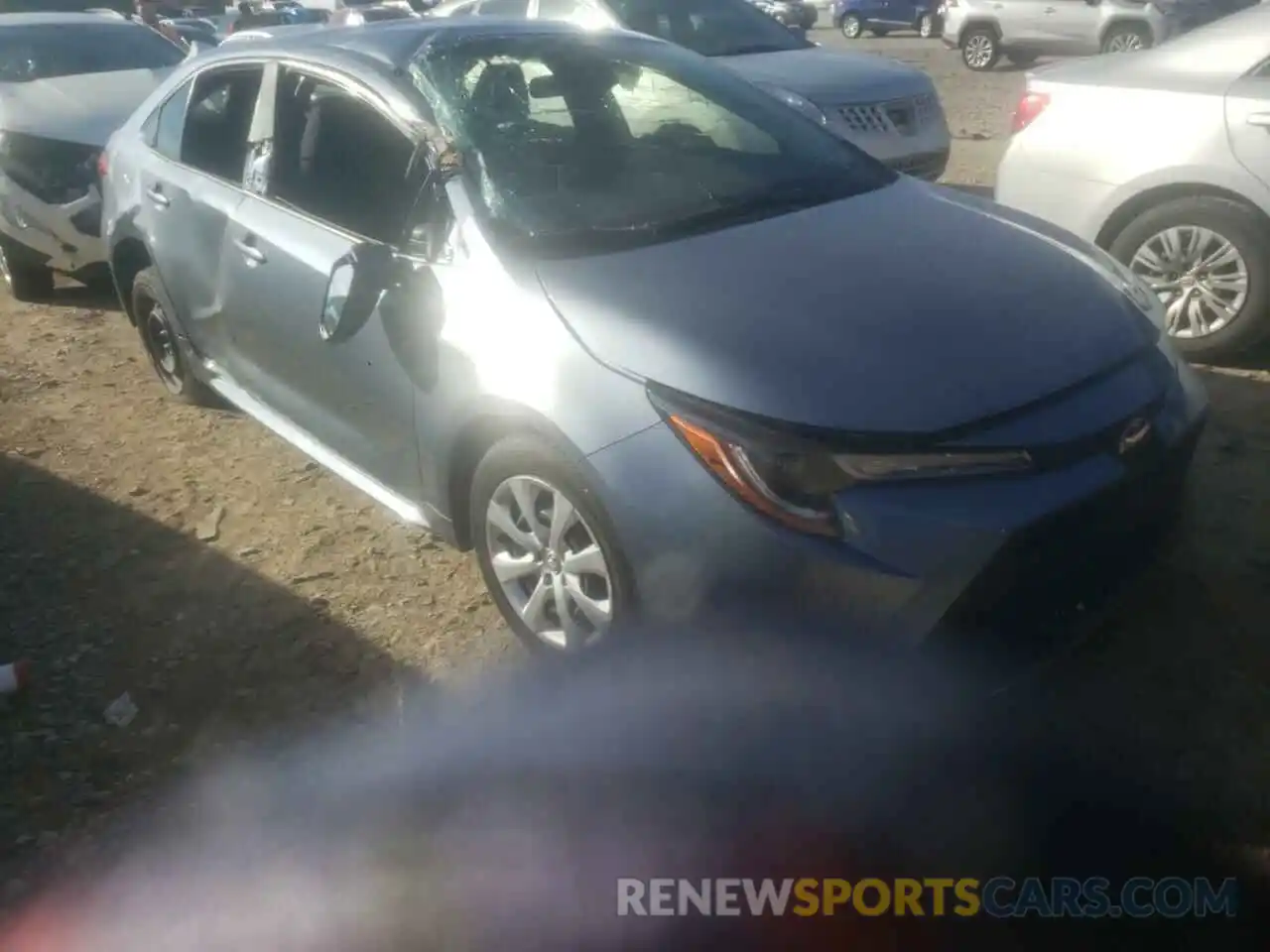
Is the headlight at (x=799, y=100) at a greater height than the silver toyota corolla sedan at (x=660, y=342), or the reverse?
the silver toyota corolla sedan at (x=660, y=342)

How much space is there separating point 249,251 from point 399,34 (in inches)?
34.9

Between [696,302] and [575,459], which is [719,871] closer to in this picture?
[575,459]

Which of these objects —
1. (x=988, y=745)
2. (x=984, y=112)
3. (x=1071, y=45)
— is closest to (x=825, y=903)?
(x=988, y=745)

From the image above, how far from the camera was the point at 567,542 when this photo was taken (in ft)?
9.77

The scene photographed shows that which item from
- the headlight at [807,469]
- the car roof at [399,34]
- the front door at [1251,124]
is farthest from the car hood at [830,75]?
the headlight at [807,469]

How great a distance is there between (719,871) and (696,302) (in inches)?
53.4

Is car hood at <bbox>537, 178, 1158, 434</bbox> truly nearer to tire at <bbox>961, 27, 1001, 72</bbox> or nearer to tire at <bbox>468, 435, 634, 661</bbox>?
tire at <bbox>468, 435, 634, 661</bbox>

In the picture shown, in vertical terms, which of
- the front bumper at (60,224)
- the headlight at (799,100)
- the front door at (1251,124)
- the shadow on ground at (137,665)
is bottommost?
the front bumper at (60,224)

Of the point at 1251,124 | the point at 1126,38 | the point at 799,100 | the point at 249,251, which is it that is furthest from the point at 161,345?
the point at 1126,38

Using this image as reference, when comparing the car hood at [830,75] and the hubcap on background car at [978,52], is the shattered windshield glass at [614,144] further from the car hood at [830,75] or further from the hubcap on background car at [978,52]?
the hubcap on background car at [978,52]

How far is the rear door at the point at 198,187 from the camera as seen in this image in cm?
423

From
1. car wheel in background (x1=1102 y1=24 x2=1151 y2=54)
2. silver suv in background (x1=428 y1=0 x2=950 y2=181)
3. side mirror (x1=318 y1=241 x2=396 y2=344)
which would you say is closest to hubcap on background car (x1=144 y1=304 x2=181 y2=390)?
side mirror (x1=318 y1=241 x2=396 y2=344)

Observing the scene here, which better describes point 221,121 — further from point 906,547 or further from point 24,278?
point 24,278

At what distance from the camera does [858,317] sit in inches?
111
